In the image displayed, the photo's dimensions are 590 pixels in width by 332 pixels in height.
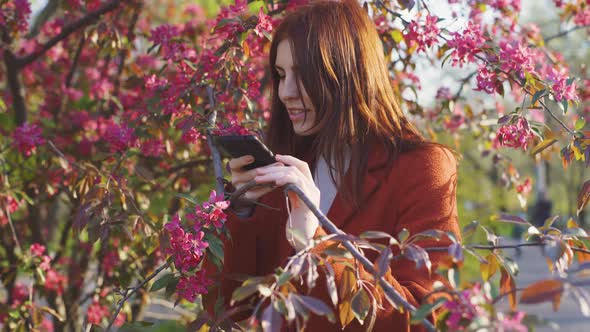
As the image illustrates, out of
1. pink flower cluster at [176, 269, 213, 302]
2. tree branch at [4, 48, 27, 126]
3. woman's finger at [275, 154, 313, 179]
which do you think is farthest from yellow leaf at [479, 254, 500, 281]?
tree branch at [4, 48, 27, 126]

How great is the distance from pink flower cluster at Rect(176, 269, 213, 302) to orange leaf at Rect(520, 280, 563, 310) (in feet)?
2.69

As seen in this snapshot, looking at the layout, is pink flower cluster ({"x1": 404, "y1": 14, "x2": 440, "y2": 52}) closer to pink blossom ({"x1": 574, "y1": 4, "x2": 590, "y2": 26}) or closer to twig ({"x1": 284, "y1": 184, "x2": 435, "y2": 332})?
twig ({"x1": 284, "y1": 184, "x2": 435, "y2": 332})

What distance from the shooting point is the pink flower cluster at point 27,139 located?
107 inches

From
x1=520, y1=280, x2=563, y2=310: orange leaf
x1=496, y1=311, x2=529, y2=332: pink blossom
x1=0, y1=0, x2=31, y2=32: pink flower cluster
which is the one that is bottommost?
x1=496, y1=311, x2=529, y2=332: pink blossom

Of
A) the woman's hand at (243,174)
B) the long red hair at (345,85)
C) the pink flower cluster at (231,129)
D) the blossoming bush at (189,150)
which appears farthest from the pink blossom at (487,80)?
the woman's hand at (243,174)

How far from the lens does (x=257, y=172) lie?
1458mm

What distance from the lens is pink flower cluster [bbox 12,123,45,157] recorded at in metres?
2.71

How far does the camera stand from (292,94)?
5.87 ft

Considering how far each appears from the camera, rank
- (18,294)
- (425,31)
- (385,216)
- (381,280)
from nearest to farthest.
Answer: (381,280) → (385,216) → (425,31) → (18,294)

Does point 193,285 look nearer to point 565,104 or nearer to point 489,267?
point 489,267

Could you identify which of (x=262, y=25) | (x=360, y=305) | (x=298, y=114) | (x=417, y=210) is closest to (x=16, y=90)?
(x=262, y=25)

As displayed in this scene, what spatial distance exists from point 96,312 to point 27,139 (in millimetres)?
755

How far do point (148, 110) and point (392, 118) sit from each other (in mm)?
901

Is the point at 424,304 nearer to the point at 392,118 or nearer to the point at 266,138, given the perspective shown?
the point at 392,118
